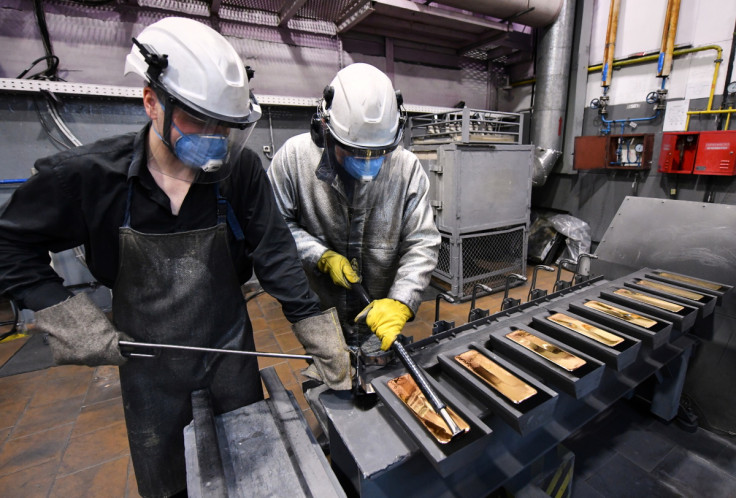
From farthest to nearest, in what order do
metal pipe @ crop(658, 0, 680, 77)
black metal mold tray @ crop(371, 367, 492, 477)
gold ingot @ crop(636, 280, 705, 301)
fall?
1. metal pipe @ crop(658, 0, 680, 77)
2. gold ingot @ crop(636, 280, 705, 301)
3. black metal mold tray @ crop(371, 367, 492, 477)

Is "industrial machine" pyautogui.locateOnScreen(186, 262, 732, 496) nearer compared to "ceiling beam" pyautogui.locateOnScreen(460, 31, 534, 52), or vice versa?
"industrial machine" pyautogui.locateOnScreen(186, 262, 732, 496)

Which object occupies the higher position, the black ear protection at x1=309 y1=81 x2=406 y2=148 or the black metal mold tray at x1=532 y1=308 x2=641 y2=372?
the black ear protection at x1=309 y1=81 x2=406 y2=148

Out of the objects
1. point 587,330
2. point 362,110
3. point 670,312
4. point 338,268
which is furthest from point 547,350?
point 362,110

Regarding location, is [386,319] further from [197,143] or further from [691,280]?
[691,280]

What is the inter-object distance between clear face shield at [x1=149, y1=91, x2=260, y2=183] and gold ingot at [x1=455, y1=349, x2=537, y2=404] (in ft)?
2.78

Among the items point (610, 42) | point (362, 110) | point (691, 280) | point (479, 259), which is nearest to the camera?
point (362, 110)

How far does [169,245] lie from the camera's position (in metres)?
0.96

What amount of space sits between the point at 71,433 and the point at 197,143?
6.78 ft

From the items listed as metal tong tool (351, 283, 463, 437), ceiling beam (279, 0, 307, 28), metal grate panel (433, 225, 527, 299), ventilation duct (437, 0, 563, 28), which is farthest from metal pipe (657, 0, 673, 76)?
metal tong tool (351, 283, 463, 437)

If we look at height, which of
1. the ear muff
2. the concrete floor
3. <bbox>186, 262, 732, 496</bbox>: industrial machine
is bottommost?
the concrete floor

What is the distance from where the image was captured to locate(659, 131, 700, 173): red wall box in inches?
126

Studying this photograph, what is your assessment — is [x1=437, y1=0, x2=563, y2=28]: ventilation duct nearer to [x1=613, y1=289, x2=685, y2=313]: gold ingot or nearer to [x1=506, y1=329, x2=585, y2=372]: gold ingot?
[x1=613, y1=289, x2=685, y2=313]: gold ingot

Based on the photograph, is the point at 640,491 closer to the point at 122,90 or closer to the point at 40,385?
the point at 40,385

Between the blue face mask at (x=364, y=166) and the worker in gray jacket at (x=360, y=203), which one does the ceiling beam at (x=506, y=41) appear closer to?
the worker in gray jacket at (x=360, y=203)
